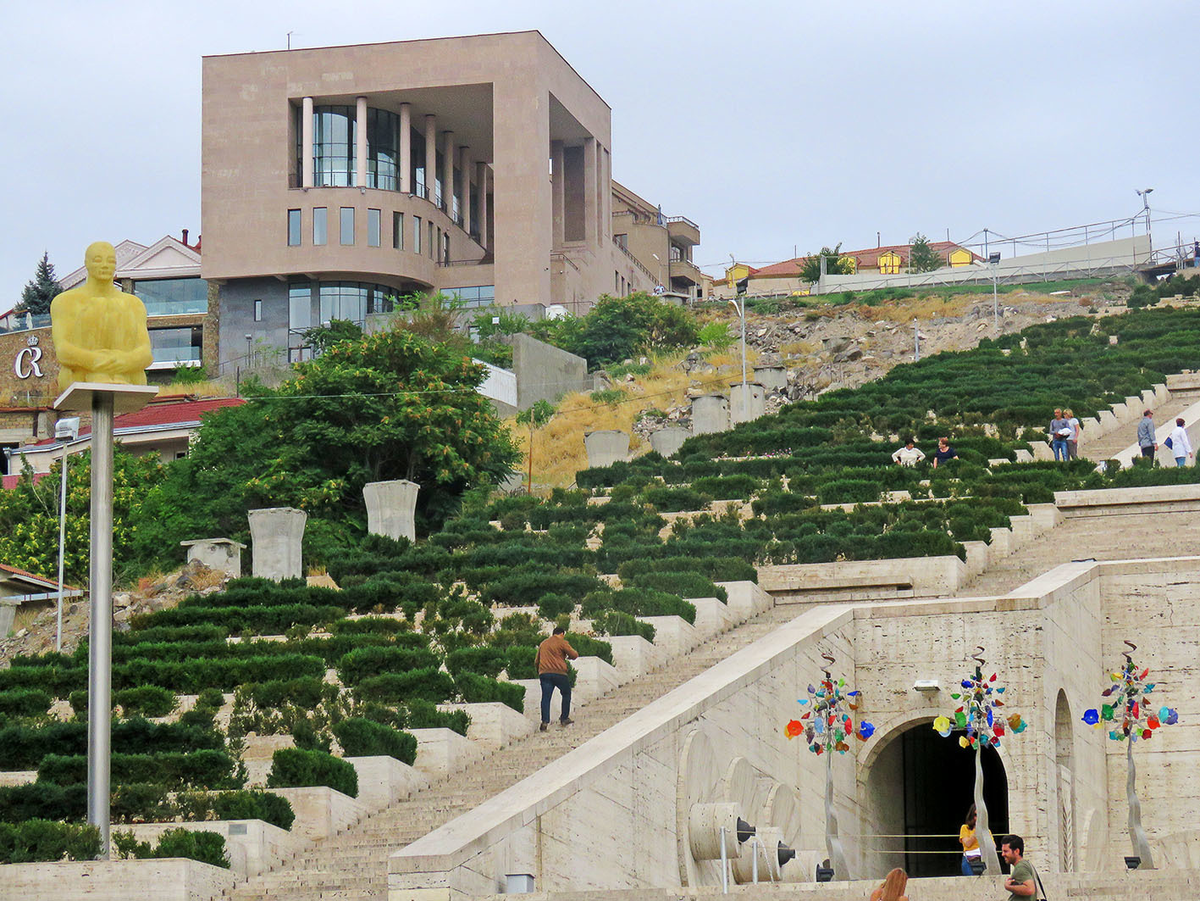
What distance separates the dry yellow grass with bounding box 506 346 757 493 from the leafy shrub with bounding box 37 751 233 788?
25531 mm

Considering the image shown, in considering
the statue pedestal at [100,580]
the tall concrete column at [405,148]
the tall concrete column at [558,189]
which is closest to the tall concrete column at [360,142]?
the tall concrete column at [405,148]

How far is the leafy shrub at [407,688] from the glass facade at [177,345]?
52.1 m

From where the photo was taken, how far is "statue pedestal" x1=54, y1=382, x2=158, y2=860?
14227mm

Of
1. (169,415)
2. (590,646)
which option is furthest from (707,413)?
(590,646)

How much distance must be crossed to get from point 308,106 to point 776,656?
49.5 metres

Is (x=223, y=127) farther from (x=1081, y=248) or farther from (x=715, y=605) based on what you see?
(x=715, y=605)

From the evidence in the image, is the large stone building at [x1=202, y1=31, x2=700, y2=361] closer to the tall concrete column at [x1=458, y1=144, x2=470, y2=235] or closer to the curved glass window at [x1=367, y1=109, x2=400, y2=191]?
the curved glass window at [x1=367, y1=109, x2=400, y2=191]

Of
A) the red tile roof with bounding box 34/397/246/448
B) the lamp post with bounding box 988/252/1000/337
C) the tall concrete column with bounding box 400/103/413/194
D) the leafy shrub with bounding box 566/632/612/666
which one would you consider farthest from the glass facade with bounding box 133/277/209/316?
the leafy shrub with bounding box 566/632/612/666

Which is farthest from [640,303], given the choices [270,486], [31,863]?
[31,863]

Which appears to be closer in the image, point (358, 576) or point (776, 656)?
point (776, 656)

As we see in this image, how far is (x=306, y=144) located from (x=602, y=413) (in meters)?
19.2

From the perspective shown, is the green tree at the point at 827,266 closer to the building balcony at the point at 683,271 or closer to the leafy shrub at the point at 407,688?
the building balcony at the point at 683,271

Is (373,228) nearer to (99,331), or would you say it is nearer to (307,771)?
(307,771)

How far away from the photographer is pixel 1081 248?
73.9 m
